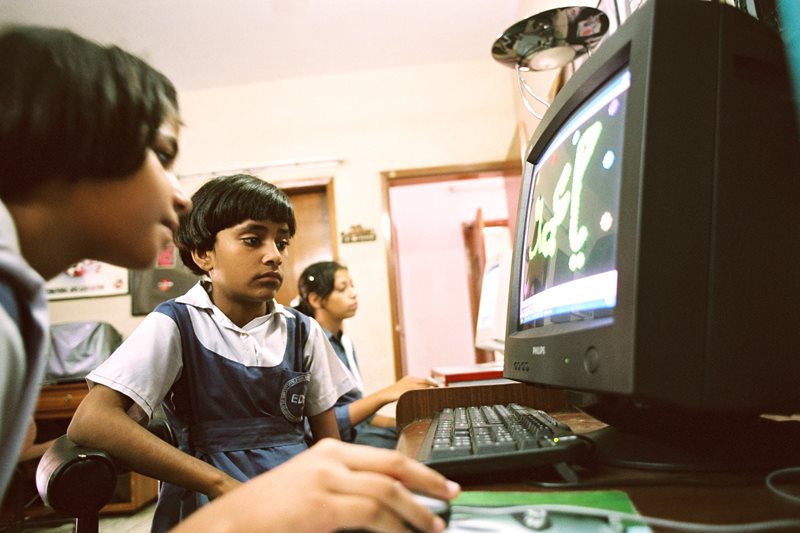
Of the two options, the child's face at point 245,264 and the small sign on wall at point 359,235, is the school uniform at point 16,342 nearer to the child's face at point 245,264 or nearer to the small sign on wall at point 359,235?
the child's face at point 245,264

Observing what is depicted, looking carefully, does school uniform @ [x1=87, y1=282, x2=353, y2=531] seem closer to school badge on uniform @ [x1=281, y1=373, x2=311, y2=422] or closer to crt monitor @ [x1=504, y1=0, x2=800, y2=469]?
school badge on uniform @ [x1=281, y1=373, x2=311, y2=422]

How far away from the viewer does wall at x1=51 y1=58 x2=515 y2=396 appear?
364 cm

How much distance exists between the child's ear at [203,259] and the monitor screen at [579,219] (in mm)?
742

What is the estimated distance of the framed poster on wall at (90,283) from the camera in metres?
3.65

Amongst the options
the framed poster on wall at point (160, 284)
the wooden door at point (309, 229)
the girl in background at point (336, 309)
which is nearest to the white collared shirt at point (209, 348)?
the girl in background at point (336, 309)

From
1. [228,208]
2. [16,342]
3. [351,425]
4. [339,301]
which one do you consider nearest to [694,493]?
[16,342]

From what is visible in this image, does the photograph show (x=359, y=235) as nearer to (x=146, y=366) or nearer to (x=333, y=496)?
(x=146, y=366)

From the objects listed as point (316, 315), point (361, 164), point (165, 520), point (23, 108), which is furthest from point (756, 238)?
point (361, 164)

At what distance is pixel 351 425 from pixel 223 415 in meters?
0.66

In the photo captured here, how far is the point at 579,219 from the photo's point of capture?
0.56 metres

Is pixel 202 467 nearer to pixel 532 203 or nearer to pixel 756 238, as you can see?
pixel 532 203

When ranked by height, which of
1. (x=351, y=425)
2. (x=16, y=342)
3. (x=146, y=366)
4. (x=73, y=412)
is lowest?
(x=73, y=412)

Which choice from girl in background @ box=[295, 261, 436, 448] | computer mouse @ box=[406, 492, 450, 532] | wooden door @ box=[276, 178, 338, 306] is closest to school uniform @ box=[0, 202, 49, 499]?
computer mouse @ box=[406, 492, 450, 532]

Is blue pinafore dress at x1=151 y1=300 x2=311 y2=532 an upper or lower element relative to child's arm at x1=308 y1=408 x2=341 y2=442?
upper
